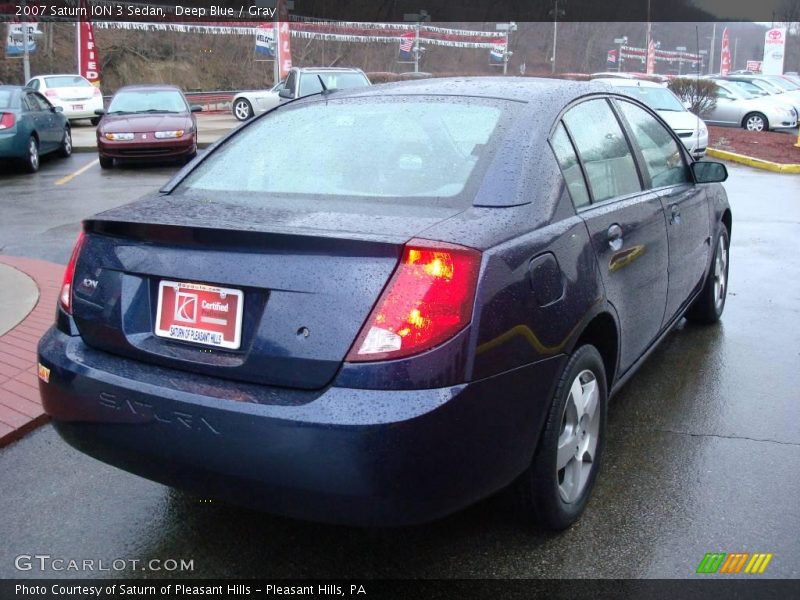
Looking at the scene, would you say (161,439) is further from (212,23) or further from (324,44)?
(324,44)

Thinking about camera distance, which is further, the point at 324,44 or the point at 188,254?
the point at 324,44

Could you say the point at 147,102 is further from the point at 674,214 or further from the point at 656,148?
the point at 674,214

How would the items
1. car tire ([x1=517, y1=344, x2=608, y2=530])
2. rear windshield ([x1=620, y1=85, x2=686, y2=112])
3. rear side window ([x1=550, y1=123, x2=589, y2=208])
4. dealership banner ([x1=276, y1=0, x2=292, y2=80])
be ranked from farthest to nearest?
dealership banner ([x1=276, y1=0, x2=292, y2=80]) < rear windshield ([x1=620, y1=85, x2=686, y2=112]) < rear side window ([x1=550, y1=123, x2=589, y2=208]) < car tire ([x1=517, y1=344, x2=608, y2=530])

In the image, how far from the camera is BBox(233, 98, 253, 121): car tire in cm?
2802

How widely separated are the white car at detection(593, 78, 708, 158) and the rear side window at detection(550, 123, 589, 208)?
11840 millimetres

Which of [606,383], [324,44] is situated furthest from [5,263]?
[324,44]

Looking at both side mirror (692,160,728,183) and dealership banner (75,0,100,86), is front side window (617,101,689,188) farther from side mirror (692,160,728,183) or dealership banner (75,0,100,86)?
dealership banner (75,0,100,86)

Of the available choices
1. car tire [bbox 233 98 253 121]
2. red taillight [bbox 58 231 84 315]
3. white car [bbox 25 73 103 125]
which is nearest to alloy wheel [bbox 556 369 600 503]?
red taillight [bbox 58 231 84 315]

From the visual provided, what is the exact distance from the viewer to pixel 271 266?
8.28 ft

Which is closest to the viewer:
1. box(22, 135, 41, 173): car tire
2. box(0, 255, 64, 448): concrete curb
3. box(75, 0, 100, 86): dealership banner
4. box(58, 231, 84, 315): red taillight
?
box(58, 231, 84, 315): red taillight

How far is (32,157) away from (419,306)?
1361 cm

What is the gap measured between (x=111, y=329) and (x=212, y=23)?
2475 inches

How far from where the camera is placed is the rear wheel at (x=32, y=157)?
14.1 meters

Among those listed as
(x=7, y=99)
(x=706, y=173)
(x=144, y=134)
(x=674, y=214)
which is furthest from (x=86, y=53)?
(x=674, y=214)
